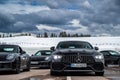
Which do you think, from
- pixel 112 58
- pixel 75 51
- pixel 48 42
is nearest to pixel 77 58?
pixel 75 51

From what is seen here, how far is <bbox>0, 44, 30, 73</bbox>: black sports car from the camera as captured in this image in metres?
19.4

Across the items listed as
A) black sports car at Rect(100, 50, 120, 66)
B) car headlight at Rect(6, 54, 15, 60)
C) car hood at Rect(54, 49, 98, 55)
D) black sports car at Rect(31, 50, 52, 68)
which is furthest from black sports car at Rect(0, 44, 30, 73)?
black sports car at Rect(100, 50, 120, 66)

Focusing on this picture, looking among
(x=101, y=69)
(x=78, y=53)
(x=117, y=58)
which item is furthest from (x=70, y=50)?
(x=117, y=58)

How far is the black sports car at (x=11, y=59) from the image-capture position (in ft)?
63.6

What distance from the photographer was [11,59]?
19.6m

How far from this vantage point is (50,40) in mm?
76250

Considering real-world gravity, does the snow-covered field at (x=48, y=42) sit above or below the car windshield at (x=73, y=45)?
above

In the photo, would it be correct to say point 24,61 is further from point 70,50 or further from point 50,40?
point 50,40

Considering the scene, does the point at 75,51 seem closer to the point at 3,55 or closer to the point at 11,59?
the point at 11,59

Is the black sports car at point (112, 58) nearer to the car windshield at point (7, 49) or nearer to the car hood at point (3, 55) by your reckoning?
the car windshield at point (7, 49)

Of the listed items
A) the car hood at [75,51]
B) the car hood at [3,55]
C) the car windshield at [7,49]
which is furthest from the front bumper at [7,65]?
the car hood at [75,51]

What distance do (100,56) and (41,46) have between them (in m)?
56.6

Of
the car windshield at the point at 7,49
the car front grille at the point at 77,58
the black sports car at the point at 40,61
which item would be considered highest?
the car windshield at the point at 7,49

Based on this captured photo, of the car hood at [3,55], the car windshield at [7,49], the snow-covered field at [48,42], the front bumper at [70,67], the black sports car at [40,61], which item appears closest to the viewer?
the front bumper at [70,67]
